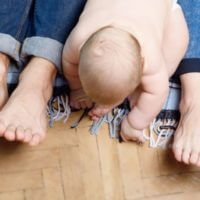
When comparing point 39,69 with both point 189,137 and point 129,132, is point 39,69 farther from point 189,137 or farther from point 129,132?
point 189,137

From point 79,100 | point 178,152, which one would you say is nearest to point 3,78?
point 79,100

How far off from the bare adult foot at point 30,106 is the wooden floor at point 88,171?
0.11 metres

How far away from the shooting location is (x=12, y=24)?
3.38 feet

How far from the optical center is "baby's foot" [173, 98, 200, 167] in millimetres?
1016

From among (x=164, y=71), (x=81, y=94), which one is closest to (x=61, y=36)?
(x=81, y=94)

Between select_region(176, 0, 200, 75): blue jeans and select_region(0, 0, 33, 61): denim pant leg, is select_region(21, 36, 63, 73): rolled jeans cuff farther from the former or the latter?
select_region(176, 0, 200, 75): blue jeans

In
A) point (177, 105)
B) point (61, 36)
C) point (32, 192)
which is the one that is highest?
point (61, 36)

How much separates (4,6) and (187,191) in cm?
55

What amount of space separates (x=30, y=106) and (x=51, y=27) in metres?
0.19

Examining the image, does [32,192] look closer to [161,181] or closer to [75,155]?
[75,155]

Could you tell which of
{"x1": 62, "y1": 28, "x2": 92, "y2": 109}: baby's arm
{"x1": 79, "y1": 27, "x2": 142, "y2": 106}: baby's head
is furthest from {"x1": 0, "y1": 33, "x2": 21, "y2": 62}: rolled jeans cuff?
{"x1": 79, "y1": 27, "x2": 142, "y2": 106}: baby's head

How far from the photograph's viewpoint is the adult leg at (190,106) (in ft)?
3.34

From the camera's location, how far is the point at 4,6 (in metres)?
1.03

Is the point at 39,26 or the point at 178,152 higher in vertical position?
the point at 39,26
